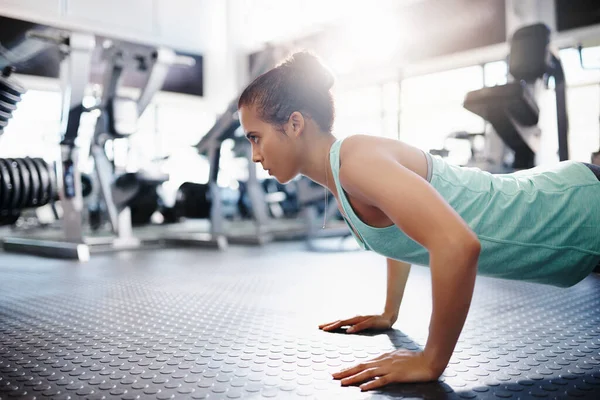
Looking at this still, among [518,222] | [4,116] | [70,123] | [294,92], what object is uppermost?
[70,123]

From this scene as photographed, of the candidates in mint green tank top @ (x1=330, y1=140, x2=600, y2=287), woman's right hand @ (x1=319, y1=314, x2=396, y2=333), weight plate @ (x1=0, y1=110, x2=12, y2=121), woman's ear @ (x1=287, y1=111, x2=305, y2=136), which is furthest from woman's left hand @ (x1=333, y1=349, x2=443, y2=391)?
weight plate @ (x1=0, y1=110, x2=12, y2=121)

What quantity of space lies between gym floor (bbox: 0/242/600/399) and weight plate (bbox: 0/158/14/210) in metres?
0.42

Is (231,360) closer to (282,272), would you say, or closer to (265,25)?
(282,272)

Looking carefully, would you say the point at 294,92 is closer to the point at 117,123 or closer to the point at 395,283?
the point at 395,283

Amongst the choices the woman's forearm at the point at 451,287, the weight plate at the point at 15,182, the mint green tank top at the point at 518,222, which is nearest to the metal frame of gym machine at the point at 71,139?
the weight plate at the point at 15,182

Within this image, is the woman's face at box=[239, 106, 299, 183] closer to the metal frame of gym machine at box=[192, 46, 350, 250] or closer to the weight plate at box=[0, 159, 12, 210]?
the weight plate at box=[0, 159, 12, 210]

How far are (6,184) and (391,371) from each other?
2.26m

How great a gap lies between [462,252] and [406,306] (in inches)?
34.6

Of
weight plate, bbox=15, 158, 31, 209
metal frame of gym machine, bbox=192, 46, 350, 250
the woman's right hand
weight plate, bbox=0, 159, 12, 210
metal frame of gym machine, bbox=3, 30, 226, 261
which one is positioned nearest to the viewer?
the woman's right hand

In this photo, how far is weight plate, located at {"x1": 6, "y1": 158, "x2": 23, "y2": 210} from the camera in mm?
2414

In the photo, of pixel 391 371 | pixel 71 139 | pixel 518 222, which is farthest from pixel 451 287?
pixel 71 139

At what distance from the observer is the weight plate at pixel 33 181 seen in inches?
99.9

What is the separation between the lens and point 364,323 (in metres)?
1.23

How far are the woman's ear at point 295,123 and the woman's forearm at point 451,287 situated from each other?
391mm
